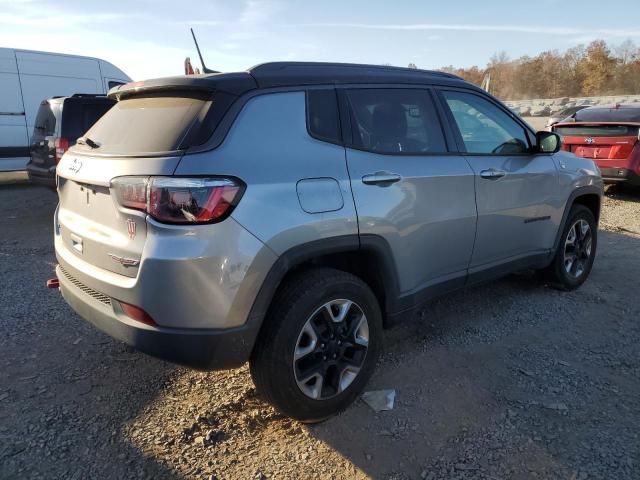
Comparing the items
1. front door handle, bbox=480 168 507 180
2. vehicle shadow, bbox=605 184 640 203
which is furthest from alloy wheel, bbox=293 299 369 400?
vehicle shadow, bbox=605 184 640 203

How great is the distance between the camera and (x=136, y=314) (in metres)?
2.37

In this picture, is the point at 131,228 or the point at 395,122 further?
the point at 395,122

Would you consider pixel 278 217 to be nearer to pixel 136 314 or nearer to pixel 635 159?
pixel 136 314

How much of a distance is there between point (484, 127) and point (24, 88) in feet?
32.6

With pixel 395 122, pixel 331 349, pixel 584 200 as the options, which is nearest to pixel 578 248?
pixel 584 200

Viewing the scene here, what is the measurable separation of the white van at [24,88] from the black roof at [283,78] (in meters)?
8.65

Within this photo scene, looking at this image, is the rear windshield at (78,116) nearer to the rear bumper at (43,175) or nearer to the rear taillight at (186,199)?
the rear bumper at (43,175)

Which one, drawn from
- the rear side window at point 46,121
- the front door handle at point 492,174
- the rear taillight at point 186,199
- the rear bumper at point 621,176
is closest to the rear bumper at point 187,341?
the rear taillight at point 186,199

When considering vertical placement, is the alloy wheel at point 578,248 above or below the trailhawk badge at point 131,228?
below

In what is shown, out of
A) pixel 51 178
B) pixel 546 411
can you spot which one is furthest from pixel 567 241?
pixel 51 178

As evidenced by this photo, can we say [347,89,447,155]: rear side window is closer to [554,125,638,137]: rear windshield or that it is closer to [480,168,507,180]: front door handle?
[480,168,507,180]: front door handle

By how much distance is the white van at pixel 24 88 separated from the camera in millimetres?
10141

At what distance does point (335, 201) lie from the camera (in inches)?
103

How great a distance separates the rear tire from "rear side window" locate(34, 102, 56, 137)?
266 inches
